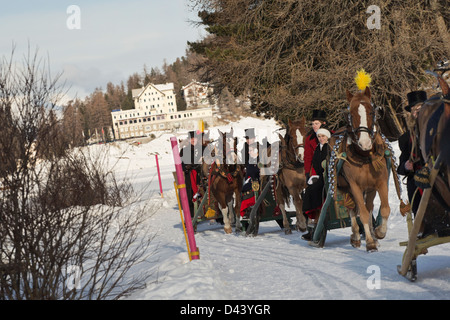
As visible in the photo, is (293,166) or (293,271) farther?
(293,166)

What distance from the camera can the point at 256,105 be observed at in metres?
29.7

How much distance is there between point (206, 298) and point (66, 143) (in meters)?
2.46

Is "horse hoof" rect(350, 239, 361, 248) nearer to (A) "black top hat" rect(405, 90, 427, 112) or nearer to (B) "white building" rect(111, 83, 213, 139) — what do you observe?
(A) "black top hat" rect(405, 90, 427, 112)

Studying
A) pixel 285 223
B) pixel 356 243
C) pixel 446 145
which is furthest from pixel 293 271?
pixel 285 223

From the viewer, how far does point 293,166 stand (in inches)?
526

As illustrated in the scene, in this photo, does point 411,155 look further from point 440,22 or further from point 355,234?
point 440,22

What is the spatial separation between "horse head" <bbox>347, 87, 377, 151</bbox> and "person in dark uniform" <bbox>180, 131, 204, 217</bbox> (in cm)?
757

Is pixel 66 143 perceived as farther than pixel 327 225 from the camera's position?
No

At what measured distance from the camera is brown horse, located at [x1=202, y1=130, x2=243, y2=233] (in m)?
15.1

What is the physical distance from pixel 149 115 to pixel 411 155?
14161cm

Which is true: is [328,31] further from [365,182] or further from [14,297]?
[14,297]

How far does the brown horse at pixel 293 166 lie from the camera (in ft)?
42.0

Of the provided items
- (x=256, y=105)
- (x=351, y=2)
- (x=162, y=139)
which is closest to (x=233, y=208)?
(x=351, y=2)

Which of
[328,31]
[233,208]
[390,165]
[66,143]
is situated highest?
[328,31]
